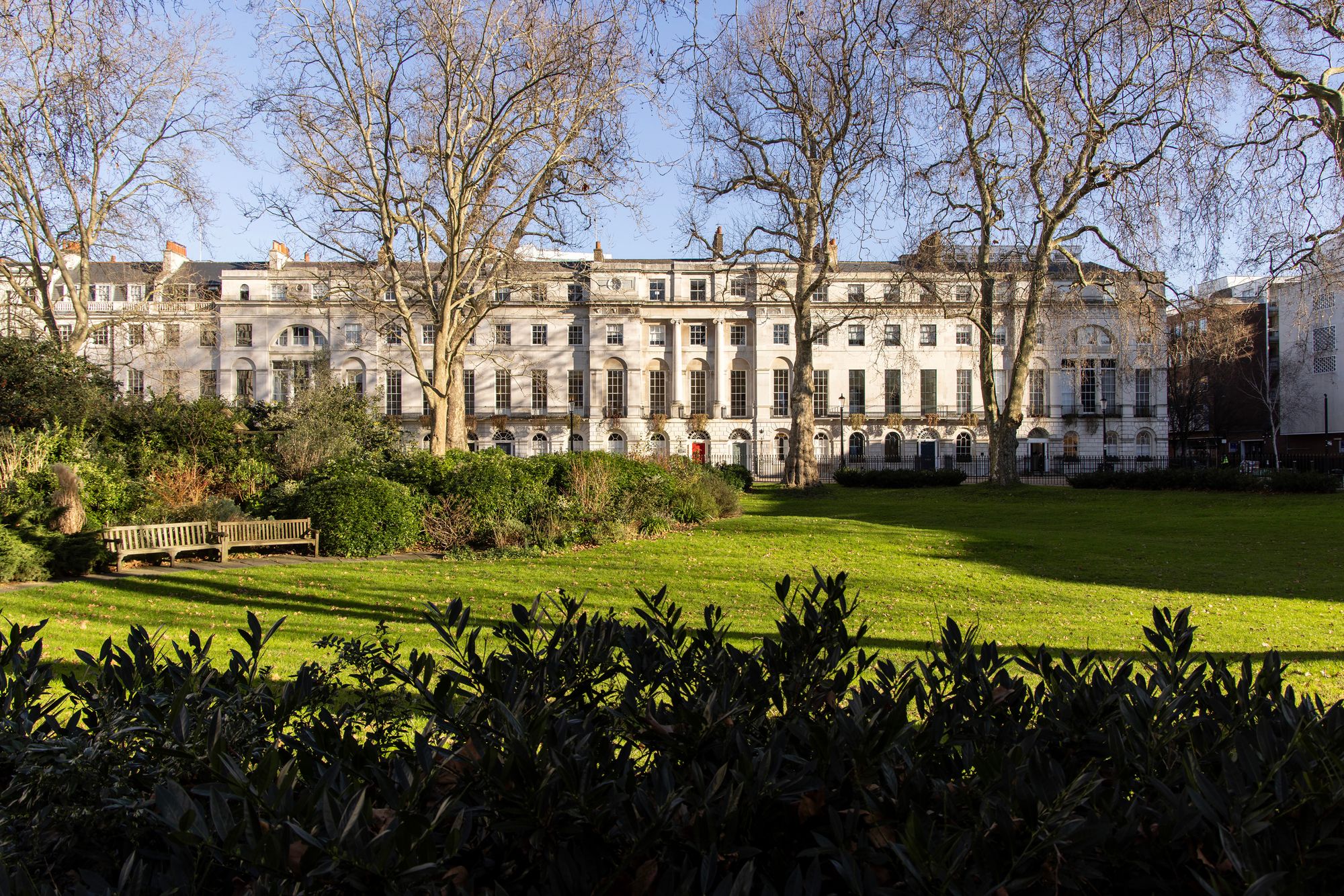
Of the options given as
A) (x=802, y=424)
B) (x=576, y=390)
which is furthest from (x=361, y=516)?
(x=576, y=390)

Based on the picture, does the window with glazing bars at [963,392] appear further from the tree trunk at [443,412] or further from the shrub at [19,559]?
the shrub at [19,559]

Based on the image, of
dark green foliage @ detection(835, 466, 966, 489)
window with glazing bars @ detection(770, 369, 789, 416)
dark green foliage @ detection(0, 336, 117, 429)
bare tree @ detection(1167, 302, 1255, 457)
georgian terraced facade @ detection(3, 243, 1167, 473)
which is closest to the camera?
dark green foliage @ detection(0, 336, 117, 429)

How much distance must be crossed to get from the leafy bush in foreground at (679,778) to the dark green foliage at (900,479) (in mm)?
29260

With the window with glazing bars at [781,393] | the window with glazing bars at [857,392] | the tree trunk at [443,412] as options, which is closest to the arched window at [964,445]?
the window with glazing bars at [857,392]

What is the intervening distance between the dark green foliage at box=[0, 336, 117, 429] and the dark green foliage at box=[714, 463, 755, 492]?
57.5ft

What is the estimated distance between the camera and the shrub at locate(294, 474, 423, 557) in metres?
14.5

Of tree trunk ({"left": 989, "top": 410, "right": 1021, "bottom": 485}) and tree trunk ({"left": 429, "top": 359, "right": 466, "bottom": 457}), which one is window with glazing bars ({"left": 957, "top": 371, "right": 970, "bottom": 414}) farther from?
tree trunk ({"left": 429, "top": 359, "right": 466, "bottom": 457})

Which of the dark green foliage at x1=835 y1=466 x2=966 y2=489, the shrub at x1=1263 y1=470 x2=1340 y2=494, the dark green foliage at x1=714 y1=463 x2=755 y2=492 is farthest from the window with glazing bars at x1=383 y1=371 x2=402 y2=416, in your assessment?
the shrub at x1=1263 y1=470 x2=1340 y2=494

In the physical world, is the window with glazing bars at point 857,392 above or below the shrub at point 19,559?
above

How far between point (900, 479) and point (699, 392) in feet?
89.0

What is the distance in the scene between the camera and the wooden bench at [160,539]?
41.0ft

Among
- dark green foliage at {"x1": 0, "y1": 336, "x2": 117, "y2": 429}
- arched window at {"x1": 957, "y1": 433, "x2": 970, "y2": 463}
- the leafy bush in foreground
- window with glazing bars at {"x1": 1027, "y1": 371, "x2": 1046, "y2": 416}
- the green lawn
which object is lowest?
the green lawn

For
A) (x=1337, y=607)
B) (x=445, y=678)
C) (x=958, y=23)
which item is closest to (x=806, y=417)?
(x=1337, y=607)

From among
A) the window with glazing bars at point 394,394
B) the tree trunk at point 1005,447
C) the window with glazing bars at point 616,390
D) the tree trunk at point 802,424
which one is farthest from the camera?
the window with glazing bars at point 616,390
